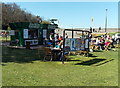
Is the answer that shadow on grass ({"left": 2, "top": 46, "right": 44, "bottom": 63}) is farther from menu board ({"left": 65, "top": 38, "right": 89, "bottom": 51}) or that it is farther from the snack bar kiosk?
the snack bar kiosk

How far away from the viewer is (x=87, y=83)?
22.0 feet

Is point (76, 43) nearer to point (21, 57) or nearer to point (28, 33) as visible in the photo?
point (21, 57)

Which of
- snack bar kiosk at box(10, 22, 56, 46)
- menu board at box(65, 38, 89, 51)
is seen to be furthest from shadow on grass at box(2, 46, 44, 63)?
snack bar kiosk at box(10, 22, 56, 46)

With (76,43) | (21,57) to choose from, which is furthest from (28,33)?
(76,43)

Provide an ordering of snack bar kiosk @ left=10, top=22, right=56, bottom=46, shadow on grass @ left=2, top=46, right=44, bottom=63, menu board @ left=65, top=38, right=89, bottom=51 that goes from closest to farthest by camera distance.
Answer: menu board @ left=65, top=38, right=89, bottom=51
shadow on grass @ left=2, top=46, right=44, bottom=63
snack bar kiosk @ left=10, top=22, right=56, bottom=46

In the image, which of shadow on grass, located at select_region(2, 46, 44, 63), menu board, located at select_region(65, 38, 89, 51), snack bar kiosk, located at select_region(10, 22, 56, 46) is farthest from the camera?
snack bar kiosk, located at select_region(10, 22, 56, 46)

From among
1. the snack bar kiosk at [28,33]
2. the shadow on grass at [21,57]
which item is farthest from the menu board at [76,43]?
the snack bar kiosk at [28,33]

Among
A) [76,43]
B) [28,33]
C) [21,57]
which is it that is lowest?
[21,57]

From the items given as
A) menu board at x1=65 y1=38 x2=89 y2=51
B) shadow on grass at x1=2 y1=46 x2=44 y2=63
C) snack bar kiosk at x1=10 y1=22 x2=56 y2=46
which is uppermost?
snack bar kiosk at x1=10 y1=22 x2=56 y2=46

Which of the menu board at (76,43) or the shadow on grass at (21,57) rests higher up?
the menu board at (76,43)

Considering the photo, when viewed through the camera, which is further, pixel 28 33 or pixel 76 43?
pixel 28 33

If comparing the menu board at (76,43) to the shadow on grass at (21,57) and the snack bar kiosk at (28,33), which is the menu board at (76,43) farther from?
the snack bar kiosk at (28,33)

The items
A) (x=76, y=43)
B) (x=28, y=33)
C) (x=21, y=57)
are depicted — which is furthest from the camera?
(x=28, y=33)

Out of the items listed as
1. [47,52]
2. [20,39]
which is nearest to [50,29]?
[20,39]
